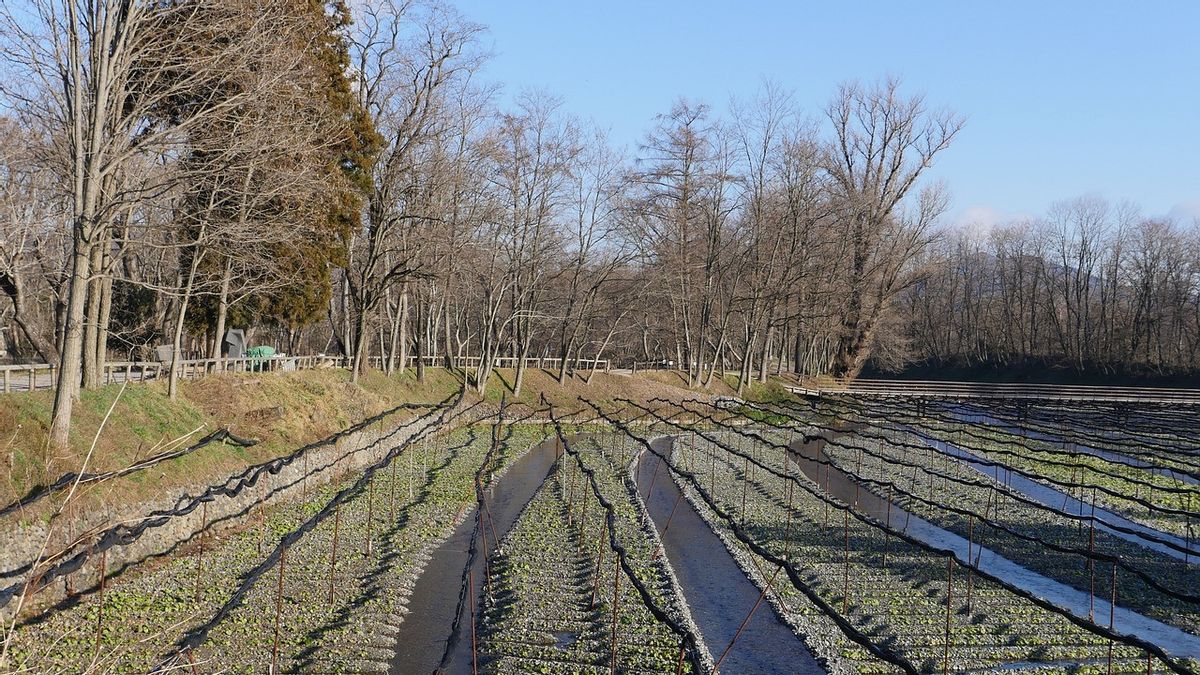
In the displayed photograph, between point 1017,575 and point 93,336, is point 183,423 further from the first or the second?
point 1017,575

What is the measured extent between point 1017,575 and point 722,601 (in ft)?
20.5

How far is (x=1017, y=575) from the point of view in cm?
1728

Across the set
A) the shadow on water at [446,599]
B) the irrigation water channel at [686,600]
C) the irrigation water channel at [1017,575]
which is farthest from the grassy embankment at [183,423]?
Answer: the irrigation water channel at [1017,575]

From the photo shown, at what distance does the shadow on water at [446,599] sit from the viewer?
471 inches

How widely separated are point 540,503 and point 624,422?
1817 cm

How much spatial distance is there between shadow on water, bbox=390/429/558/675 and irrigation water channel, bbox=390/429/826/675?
0.01 metres

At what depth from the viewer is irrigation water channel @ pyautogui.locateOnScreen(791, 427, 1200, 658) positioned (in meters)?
13.9

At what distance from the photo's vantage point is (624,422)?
4028cm

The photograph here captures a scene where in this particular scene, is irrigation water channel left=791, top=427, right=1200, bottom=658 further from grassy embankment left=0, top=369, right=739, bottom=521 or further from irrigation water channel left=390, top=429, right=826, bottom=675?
grassy embankment left=0, top=369, right=739, bottom=521

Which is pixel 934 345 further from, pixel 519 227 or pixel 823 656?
pixel 823 656

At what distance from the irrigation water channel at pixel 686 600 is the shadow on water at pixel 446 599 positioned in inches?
0.4

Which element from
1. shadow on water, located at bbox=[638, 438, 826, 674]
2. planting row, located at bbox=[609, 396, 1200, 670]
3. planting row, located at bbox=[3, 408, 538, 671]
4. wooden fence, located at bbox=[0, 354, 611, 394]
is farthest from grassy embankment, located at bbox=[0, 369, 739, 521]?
planting row, located at bbox=[609, 396, 1200, 670]

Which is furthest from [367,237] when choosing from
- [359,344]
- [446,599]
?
[446,599]

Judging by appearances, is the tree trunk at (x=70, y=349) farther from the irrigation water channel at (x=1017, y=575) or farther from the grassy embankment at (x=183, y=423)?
the irrigation water channel at (x=1017, y=575)
